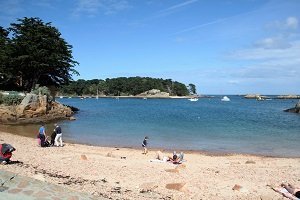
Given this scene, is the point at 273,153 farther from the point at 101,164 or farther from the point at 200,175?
the point at 101,164

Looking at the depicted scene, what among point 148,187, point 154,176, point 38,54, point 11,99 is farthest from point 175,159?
point 38,54

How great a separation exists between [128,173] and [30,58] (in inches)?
1765

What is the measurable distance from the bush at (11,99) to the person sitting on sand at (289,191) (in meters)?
41.3

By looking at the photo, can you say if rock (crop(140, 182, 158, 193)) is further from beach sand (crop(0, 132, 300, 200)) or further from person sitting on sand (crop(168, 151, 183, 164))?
person sitting on sand (crop(168, 151, 183, 164))

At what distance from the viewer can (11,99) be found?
48.5 meters

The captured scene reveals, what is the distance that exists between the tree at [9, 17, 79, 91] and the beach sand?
1522 inches

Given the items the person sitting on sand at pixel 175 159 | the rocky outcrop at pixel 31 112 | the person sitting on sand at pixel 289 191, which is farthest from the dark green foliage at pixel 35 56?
the person sitting on sand at pixel 289 191

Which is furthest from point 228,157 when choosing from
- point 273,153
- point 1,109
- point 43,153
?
point 1,109

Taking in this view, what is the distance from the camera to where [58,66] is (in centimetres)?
6241

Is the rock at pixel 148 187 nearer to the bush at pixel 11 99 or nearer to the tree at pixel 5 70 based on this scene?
the bush at pixel 11 99

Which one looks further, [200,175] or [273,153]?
[273,153]

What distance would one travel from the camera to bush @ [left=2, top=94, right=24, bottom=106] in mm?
48250

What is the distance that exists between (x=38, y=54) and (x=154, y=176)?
45520mm

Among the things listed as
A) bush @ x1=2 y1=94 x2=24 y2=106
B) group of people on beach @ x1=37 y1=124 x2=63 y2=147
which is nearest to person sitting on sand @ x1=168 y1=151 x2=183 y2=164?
group of people on beach @ x1=37 y1=124 x2=63 y2=147
